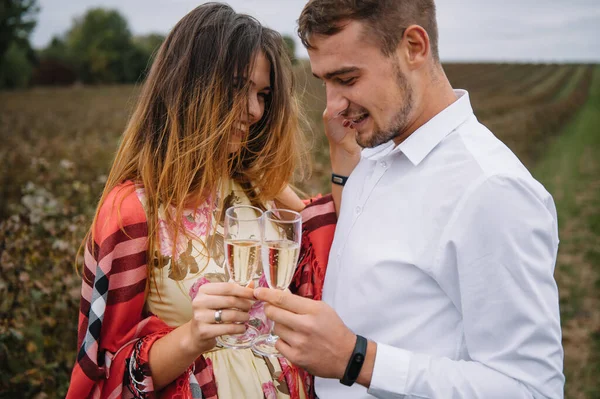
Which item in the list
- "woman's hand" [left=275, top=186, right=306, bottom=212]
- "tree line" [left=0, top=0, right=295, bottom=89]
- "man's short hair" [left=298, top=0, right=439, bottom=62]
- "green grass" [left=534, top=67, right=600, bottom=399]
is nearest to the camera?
"man's short hair" [left=298, top=0, right=439, bottom=62]

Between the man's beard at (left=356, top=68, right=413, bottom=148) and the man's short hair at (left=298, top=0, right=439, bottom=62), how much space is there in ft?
0.41

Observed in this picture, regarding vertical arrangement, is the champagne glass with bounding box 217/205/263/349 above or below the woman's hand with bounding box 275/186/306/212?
above

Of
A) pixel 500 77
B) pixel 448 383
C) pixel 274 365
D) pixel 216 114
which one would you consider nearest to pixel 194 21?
pixel 216 114

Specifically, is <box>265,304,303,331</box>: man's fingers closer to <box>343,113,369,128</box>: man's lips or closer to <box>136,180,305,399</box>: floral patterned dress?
<box>136,180,305,399</box>: floral patterned dress

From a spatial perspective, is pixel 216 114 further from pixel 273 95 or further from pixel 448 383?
pixel 448 383

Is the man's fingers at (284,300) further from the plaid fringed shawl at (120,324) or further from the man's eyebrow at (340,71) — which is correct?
the man's eyebrow at (340,71)

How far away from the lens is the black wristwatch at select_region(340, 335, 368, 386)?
1551mm

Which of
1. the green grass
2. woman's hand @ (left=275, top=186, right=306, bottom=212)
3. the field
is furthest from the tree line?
woman's hand @ (left=275, top=186, right=306, bottom=212)

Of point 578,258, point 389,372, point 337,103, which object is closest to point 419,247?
point 389,372

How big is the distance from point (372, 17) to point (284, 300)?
110cm

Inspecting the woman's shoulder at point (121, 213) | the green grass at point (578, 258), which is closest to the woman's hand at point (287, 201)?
the woman's shoulder at point (121, 213)

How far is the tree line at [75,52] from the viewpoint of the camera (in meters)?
41.7

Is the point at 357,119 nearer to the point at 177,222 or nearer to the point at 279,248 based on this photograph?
the point at 279,248

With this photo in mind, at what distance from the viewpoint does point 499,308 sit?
1.50 meters
